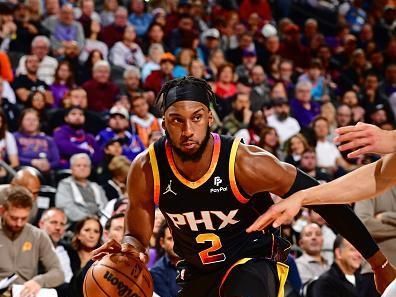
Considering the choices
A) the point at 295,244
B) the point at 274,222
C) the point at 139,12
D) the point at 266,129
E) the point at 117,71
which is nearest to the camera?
the point at 274,222

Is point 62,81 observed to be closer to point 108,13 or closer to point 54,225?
point 108,13

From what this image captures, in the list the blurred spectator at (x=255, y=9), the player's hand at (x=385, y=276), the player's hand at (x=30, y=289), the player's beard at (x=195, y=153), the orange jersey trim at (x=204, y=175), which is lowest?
the player's hand at (x=30, y=289)

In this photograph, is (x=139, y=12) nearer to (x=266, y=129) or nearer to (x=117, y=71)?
(x=117, y=71)

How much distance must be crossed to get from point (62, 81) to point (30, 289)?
4.67 meters

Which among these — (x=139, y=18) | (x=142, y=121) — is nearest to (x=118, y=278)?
(x=142, y=121)

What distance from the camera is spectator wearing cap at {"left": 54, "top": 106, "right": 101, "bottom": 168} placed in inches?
369

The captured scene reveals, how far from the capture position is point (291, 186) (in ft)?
14.1

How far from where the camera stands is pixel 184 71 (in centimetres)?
1157

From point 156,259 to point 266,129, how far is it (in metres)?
3.11

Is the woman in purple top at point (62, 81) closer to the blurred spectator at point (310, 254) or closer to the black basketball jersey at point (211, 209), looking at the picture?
the blurred spectator at point (310, 254)

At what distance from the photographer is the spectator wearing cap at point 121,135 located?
961 cm

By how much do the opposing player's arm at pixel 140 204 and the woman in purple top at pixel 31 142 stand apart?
4518 mm

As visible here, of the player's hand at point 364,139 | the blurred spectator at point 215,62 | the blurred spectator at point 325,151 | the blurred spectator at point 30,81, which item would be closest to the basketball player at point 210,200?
the player's hand at point 364,139

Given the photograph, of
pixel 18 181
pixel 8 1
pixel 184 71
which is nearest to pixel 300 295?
pixel 18 181
